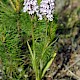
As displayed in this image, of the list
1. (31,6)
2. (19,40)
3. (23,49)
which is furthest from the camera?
(23,49)

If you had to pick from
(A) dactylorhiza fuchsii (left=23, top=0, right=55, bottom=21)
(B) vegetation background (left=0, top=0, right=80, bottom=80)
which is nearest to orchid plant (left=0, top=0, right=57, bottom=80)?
(B) vegetation background (left=0, top=0, right=80, bottom=80)

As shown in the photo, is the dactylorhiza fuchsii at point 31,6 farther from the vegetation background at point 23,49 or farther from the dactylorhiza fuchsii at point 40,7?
Answer: the vegetation background at point 23,49

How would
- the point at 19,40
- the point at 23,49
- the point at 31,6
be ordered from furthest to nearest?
the point at 23,49 → the point at 19,40 → the point at 31,6

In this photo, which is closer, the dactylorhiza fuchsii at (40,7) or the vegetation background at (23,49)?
the dactylorhiza fuchsii at (40,7)

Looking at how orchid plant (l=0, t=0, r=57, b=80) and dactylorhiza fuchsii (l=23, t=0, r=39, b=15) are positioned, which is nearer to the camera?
dactylorhiza fuchsii (l=23, t=0, r=39, b=15)

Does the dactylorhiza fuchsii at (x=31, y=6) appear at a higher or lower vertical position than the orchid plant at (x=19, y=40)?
higher

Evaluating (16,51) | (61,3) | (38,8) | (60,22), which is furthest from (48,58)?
(61,3)

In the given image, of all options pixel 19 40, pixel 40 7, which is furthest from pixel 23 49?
pixel 40 7

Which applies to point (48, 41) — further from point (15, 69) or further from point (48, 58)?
point (15, 69)

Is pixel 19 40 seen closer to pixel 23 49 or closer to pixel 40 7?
→ pixel 23 49

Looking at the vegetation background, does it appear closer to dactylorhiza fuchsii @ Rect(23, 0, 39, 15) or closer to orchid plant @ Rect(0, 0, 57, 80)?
orchid plant @ Rect(0, 0, 57, 80)

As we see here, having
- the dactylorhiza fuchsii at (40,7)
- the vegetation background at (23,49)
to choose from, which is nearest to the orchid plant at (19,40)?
the vegetation background at (23,49)
